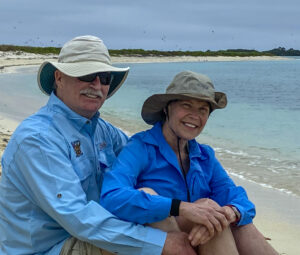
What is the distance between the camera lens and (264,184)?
6.76m

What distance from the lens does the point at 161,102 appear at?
2.85 metres

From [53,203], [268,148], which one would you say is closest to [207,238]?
[53,203]

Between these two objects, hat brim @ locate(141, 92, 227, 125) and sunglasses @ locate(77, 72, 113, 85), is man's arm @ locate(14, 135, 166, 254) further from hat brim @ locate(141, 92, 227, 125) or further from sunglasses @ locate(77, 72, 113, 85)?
hat brim @ locate(141, 92, 227, 125)

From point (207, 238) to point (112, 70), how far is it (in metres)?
1.03

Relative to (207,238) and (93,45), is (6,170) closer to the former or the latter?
(93,45)

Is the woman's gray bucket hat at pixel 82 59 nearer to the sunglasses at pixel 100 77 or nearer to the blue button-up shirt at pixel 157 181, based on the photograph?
the sunglasses at pixel 100 77

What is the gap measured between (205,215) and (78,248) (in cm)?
64

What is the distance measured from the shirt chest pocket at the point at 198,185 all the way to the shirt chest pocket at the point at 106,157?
486 millimetres

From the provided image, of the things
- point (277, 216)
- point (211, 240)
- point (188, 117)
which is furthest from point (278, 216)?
point (211, 240)

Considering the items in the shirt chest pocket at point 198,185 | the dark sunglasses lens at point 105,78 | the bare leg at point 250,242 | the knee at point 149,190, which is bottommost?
the bare leg at point 250,242

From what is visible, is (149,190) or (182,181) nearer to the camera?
(149,190)

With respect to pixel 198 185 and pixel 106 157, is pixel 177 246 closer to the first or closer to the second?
pixel 198 185

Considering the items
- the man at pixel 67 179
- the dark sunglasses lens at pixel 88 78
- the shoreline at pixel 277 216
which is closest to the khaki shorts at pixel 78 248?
the man at pixel 67 179

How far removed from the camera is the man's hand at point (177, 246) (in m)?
2.35
